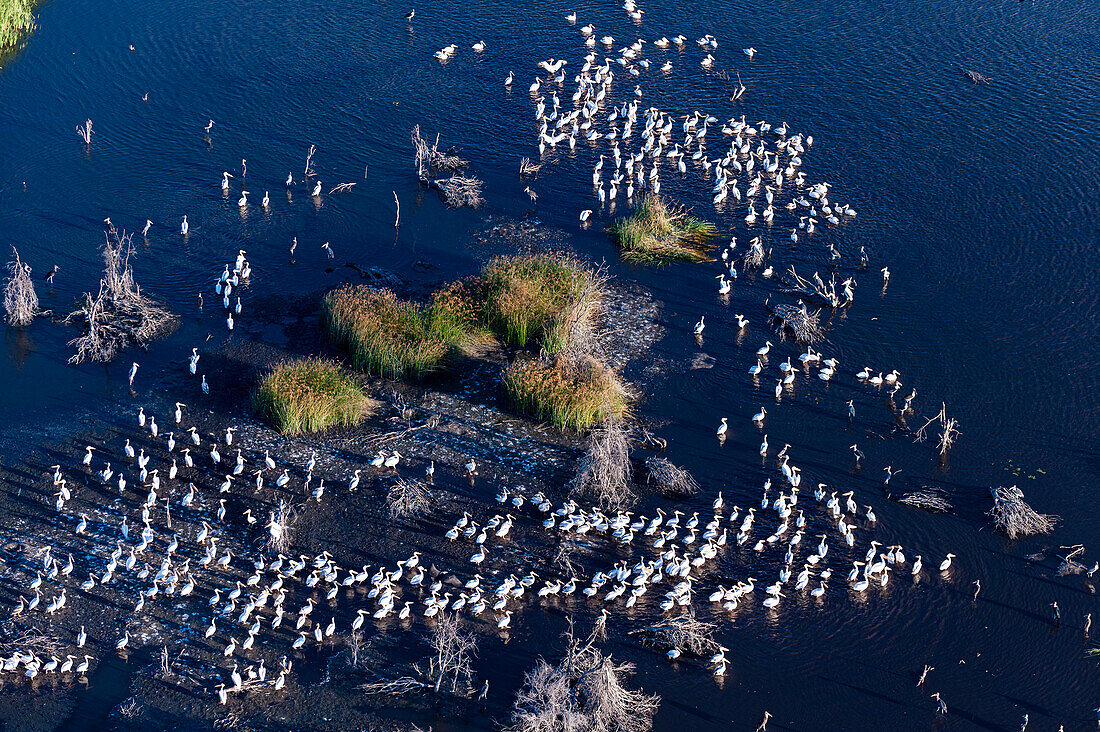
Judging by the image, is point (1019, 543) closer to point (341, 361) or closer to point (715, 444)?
point (715, 444)

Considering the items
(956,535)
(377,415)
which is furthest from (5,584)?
(956,535)

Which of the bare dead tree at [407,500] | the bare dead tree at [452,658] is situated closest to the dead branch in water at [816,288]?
the bare dead tree at [407,500]

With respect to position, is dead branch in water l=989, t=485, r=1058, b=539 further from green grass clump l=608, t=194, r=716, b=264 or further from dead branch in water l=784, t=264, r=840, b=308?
green grass clump l=608, t=194, r=716, b=264

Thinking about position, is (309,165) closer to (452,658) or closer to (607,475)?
(607,475)

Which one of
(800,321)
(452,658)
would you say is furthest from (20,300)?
(800,321)

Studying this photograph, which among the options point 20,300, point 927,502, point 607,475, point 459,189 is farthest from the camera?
point 459,189

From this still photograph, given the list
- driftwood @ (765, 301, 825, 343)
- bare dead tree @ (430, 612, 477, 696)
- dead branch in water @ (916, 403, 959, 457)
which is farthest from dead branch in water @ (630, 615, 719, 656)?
driftwood @ (765, 301, 825, 343)
